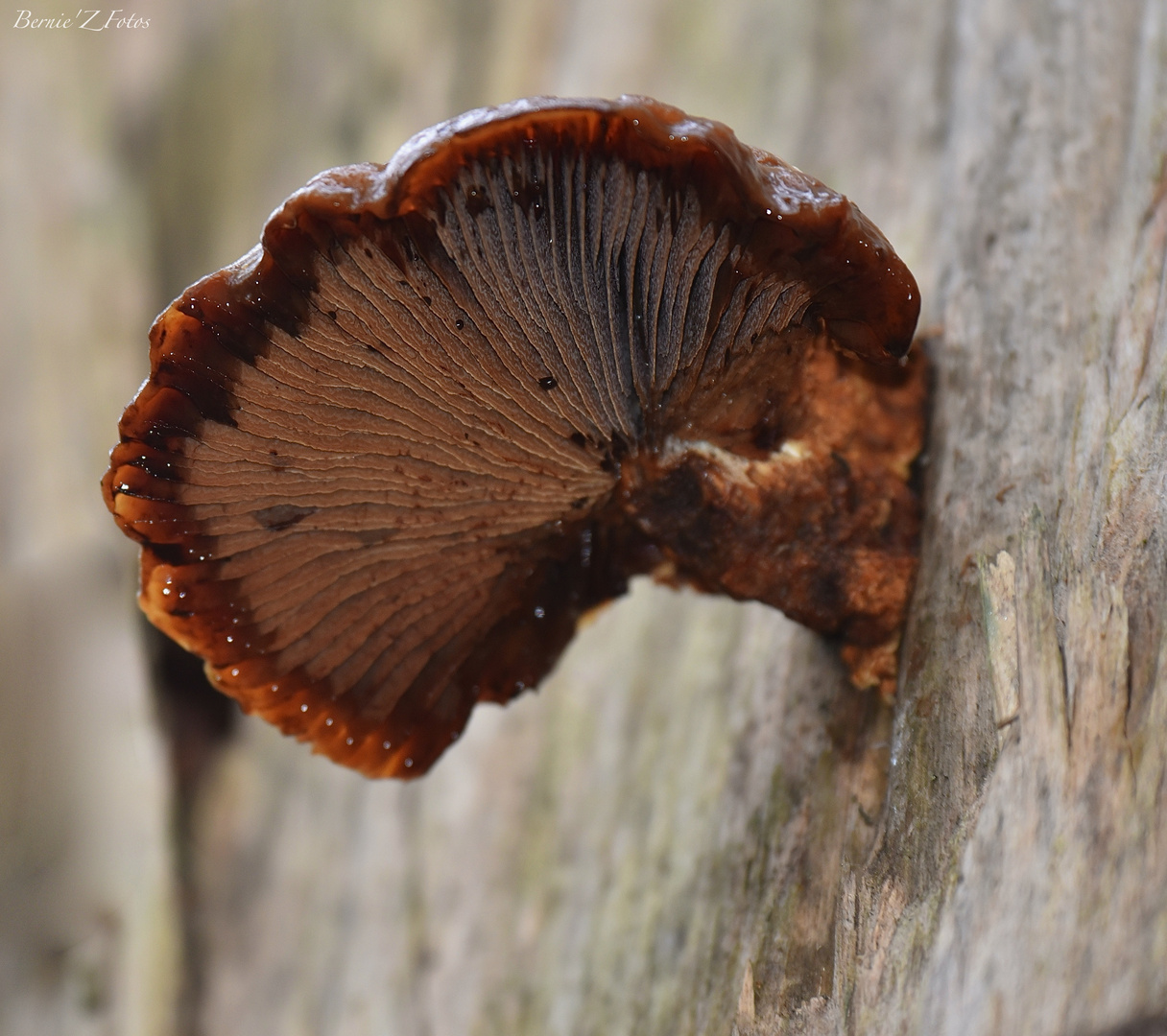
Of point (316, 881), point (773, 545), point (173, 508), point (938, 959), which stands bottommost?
point (316, 881)

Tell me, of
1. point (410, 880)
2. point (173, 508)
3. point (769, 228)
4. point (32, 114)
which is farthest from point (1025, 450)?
point (32, 114)

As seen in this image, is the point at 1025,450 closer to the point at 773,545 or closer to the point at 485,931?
the point at 773,545
